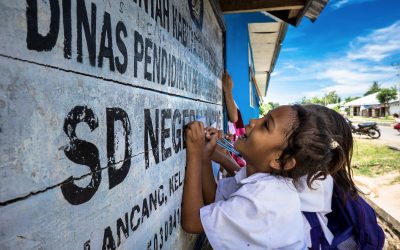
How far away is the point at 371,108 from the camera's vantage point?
59.8 meters

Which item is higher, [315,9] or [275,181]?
[315,9]

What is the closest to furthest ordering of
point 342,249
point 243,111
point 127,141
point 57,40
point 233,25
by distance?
1. point 57,40
2. point 127,141
3. point 342,249
4. point 233,25
5. point 243,111

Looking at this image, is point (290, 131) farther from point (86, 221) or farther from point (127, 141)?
point (86, 221)

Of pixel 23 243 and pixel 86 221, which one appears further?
pixel 86 221

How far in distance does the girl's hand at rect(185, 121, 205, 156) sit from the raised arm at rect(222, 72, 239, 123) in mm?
1902

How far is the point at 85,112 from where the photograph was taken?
742mm

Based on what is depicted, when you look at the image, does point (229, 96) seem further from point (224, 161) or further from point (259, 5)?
point (224, 161)

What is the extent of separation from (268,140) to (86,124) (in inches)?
40.4

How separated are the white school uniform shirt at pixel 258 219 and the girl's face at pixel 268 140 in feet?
0.64

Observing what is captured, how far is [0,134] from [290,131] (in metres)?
1.30

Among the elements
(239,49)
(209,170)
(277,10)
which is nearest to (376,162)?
(239,49)

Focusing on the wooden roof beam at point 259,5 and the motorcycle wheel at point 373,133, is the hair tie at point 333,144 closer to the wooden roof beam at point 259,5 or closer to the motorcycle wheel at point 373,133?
the wooden roof beam at point 259,5

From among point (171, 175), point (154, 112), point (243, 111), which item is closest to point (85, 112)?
point (154, 112)

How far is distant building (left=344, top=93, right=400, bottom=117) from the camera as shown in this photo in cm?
5369
